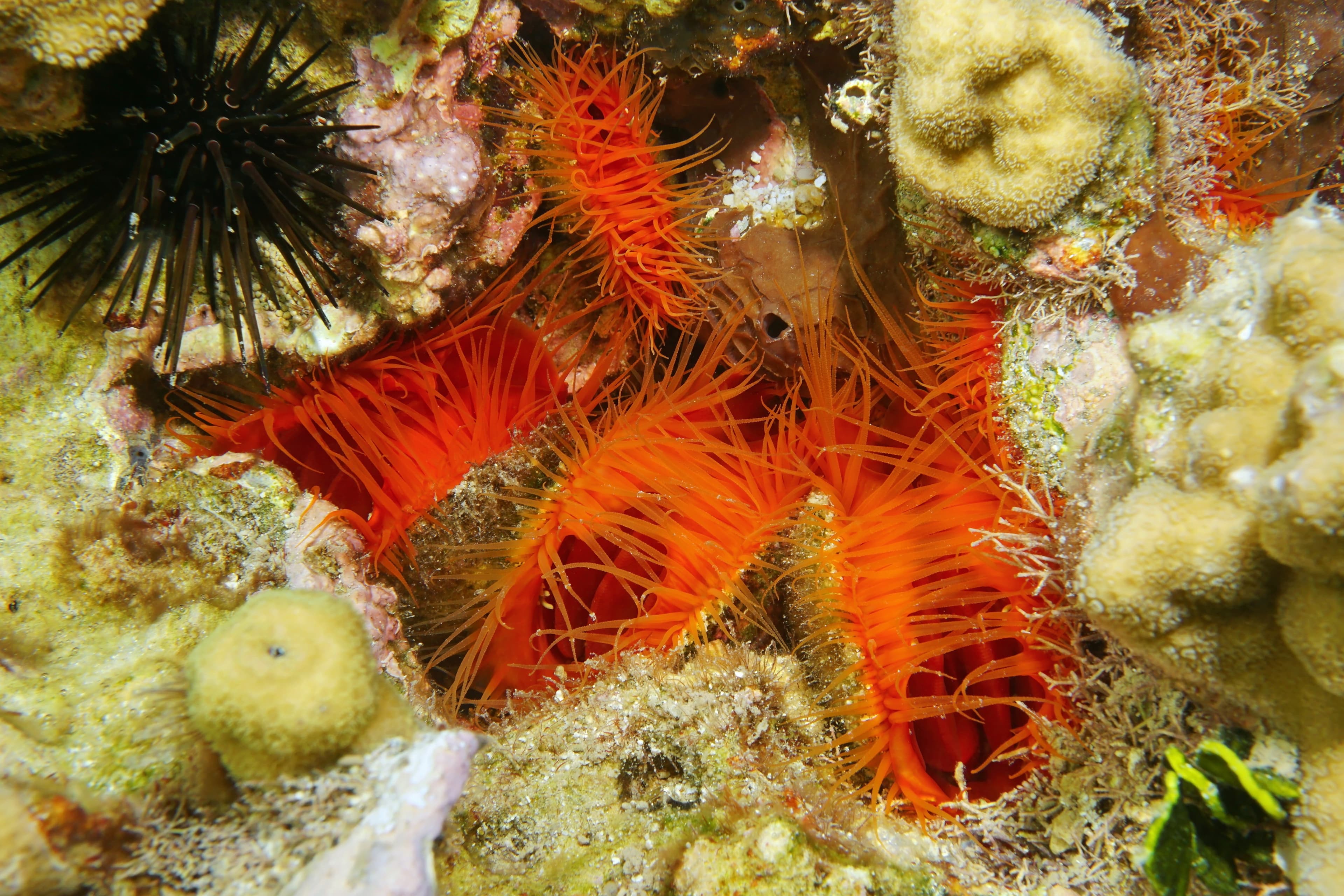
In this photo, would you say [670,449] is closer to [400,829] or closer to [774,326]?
[774,326]

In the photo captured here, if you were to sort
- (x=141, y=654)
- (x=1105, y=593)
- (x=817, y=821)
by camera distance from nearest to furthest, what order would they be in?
(x=1105, y=593) → (x=141, y=654) → (x=817, y=821)

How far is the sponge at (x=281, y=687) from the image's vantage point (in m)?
1.24

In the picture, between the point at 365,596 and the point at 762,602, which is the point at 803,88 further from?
the point at 365,596

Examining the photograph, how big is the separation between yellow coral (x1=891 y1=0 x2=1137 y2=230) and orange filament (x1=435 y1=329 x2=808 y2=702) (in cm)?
103

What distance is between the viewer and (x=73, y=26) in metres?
1.47

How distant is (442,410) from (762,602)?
52.9 inches

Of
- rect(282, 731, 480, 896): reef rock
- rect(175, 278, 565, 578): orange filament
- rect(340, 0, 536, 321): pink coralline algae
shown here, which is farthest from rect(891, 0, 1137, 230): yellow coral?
rect(282, 731, 480, 896): reef rock

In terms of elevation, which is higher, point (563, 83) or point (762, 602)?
Answer: point (563, 83)

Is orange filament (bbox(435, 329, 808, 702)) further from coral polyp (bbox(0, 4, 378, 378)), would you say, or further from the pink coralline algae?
coral polyp (bbox(0, 4, 378, 378))

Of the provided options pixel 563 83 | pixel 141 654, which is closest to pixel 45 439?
pixel 141 654

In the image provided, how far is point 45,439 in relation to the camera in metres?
2.05

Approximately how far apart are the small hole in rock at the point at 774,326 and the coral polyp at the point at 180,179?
1.41m

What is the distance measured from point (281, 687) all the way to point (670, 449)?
158 cm

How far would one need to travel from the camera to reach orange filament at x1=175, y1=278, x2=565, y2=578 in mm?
2443
